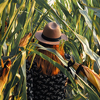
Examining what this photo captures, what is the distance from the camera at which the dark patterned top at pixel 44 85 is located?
910 millimetres

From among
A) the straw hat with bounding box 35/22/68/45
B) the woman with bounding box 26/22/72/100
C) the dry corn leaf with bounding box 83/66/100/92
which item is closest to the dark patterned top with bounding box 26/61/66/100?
the woman with bounding box 26/22/72/100

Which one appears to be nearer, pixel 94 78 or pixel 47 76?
pixel 94 78

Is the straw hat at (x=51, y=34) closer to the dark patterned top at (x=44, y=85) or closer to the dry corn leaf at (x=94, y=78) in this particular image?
the dark patterned top at (x=44, y=85)

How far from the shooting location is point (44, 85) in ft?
3.03

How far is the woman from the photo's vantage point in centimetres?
90

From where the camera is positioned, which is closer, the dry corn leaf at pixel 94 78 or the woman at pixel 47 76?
the dry corn leaf at pixel 94 78

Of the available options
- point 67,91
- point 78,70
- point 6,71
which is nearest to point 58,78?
point 67,91

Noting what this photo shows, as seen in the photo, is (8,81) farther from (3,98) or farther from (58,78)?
(58,78)

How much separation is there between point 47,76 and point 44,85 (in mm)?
57

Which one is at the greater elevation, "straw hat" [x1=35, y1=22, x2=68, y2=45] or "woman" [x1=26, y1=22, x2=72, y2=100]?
"straw hat" [x1=35, y1=22, x2=68, y2=45]

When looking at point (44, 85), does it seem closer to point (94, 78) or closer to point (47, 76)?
point (47, 76)

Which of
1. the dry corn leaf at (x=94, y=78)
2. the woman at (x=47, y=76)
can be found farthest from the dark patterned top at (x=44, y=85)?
the dry corn leaf at (x=94, y=78)

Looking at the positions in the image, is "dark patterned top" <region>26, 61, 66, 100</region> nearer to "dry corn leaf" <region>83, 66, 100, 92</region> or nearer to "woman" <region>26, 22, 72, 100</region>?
"woman" <region>26, 22, 72, 100</region>

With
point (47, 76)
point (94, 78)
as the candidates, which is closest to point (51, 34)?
point (47, 76)
